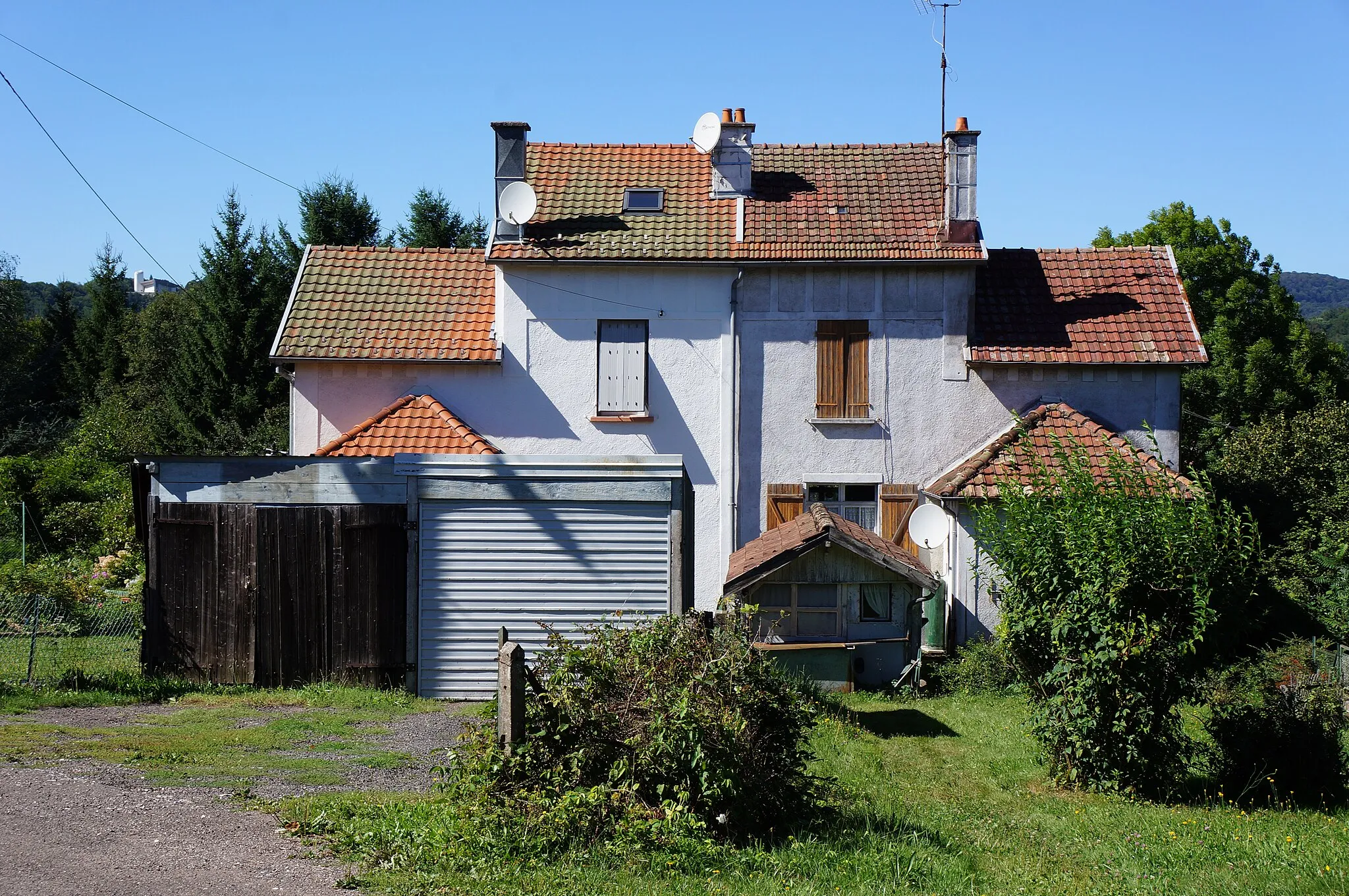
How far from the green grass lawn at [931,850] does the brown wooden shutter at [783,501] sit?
8240mm

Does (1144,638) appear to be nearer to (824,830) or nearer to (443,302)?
(824,830)

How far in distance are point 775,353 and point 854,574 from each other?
4.92 m

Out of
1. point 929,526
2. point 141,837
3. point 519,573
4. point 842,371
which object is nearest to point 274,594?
point 519,573

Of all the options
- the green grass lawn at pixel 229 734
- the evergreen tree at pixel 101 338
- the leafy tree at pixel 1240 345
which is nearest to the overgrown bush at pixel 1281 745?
the green grass lawn at pixel 229 734

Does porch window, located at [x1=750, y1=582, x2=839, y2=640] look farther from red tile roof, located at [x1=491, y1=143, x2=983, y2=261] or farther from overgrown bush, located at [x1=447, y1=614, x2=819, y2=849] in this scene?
overgrown bush, located at [x1=447, y1=614, x2=819, y2=849]

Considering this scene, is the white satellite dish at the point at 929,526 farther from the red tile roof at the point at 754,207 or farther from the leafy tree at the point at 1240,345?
the leafy tree at the point at 1240,345

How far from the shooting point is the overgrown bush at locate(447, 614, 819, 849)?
728 cm

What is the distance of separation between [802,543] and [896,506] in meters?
4.51

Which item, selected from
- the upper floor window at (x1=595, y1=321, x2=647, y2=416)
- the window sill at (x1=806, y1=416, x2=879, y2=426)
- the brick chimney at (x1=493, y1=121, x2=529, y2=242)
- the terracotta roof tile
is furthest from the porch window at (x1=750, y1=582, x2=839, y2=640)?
the brick chimney at (x1=493, y1=121, x2=529, y2=242)

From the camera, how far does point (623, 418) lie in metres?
19.5

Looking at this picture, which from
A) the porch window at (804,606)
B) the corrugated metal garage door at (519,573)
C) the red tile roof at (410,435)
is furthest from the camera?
the red tile roof at (410,435)

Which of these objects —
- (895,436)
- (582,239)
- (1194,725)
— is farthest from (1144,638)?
(582,239)

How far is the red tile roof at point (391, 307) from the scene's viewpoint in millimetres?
19344

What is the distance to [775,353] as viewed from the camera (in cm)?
1964
